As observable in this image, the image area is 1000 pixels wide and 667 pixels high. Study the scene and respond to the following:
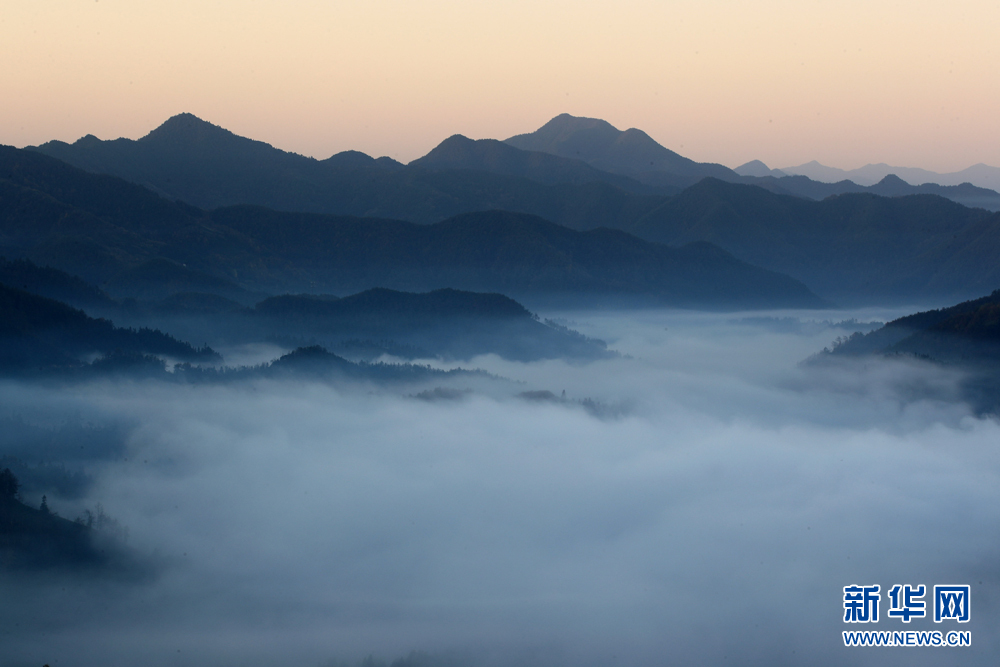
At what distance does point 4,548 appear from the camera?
140 metres

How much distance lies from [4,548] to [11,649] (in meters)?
15.1

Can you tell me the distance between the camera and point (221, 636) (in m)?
162

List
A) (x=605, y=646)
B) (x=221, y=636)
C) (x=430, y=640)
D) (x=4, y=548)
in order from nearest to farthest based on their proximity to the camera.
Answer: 1. (x=4, y=548)
2. (x=221, y=636)
3. (x=430, y=640)
4. (x=605, y=646)

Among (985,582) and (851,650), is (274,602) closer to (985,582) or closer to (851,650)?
(851,650)

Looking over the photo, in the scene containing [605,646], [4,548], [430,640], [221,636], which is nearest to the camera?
[4,548]

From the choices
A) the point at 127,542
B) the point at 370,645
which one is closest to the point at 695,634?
the point at 370,645

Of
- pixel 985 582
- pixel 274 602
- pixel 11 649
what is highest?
pixel 985 582

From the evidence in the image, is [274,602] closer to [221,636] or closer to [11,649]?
[221,636]

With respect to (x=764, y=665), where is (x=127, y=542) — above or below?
above

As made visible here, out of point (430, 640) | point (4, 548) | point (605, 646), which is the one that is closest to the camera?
point (4, 548)

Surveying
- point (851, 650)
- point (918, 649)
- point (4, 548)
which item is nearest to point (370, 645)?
point (4, 548)

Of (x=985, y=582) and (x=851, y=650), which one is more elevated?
(x=985, y=582)

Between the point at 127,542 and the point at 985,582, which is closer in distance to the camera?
the point at 127,542

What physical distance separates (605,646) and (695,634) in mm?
20127
